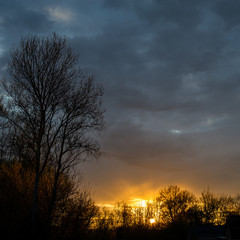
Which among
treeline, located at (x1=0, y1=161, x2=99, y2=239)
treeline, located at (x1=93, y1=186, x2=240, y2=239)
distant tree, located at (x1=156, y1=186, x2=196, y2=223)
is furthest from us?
distant tree, located at (x1=156, y1=186, x2=196, y2=223)

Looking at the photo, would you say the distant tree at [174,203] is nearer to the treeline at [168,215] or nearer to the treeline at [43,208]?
the treeline at [168,215]

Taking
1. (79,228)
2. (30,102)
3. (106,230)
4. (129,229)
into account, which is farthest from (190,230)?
(30,102)

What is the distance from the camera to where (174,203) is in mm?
58594

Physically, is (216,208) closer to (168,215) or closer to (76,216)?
(168,215)

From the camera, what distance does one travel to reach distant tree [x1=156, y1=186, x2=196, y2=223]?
55.1m

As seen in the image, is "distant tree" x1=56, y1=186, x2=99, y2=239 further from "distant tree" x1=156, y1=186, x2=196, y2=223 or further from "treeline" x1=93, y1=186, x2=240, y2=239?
"distant tree" x1=156, y1=186, x2=196, y2=223

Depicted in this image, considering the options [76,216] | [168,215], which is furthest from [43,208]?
[168,215]

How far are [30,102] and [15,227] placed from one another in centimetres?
819

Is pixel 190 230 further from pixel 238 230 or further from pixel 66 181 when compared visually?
pixel 66 181

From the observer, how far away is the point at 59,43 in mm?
23203

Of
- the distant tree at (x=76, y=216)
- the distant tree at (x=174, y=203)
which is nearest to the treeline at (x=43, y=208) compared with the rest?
the distant tree at (x=76, y=216)

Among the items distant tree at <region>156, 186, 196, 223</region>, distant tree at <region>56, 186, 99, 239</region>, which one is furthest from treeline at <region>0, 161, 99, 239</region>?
distant tree at <region>156, 186, 196, 223</region>

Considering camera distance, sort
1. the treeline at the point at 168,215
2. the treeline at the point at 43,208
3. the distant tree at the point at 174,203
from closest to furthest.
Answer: the treeline at the point at 43,208, the treeline at the point at 168,215, the distant tree at the point at 174,203

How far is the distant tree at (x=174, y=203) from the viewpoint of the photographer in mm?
55066
